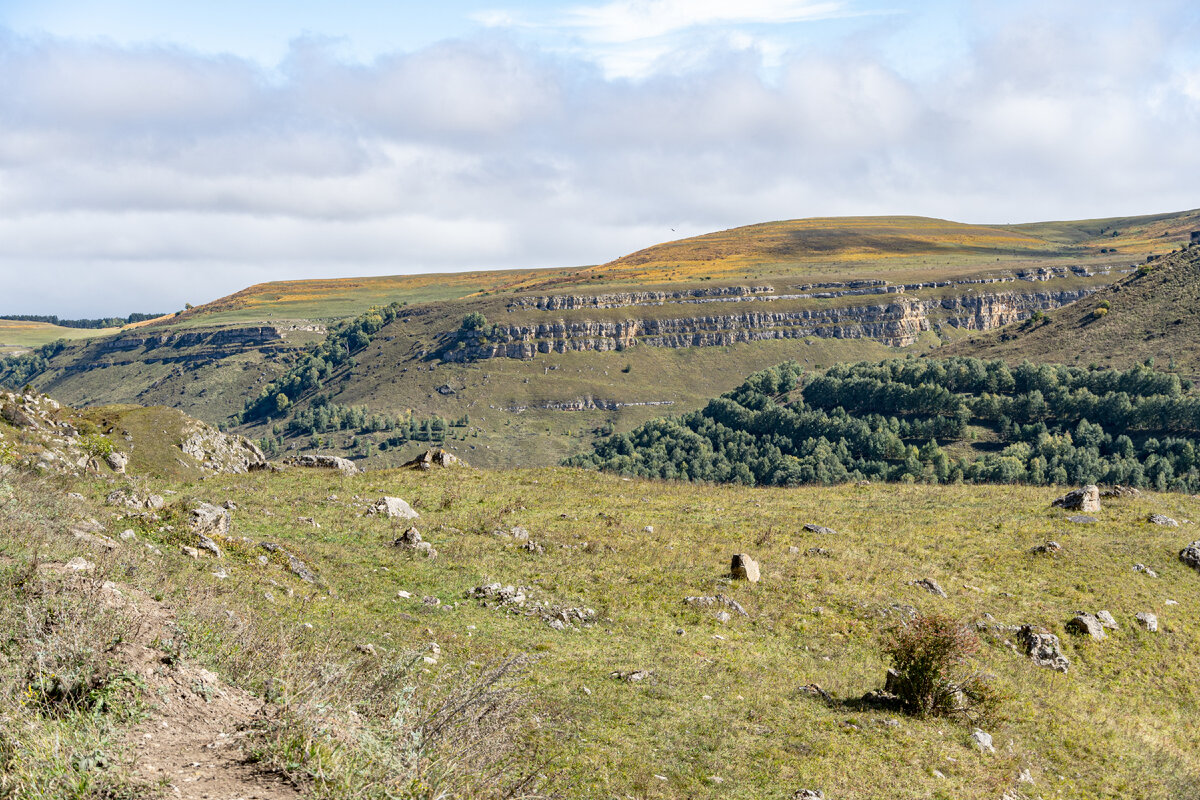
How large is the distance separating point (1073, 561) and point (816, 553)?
848 centimetres

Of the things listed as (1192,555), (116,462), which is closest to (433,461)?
(116,462)

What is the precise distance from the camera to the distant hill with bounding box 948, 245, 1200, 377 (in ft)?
364

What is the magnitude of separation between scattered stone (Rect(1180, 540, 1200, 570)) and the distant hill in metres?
98.1

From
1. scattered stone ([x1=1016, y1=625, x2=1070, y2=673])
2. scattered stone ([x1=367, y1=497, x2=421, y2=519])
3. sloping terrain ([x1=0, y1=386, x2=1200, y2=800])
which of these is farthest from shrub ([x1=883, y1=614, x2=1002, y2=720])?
scattered stone ([x1=367, y1=497, x2=421, y2=519])

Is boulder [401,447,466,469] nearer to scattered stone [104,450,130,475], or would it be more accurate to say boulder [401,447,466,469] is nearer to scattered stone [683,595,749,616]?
scattered stone [104,450,130,475]

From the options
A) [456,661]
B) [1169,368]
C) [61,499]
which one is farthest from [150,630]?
[1169,368]

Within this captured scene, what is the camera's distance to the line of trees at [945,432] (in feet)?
277

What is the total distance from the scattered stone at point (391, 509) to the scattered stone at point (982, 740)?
19938 millimetres

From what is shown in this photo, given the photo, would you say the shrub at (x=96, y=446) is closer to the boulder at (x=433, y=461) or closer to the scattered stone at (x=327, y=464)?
the scattered stone at (x=327, y=464)

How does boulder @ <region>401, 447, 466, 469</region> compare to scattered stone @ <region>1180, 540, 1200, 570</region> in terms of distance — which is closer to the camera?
→ scattered stone @ <region>1180, 540, 1200, 570</region>

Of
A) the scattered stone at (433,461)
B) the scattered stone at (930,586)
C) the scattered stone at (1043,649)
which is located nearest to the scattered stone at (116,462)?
the scattered stone at (433,461)

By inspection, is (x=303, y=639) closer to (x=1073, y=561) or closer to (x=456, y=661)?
(x=456, y=661)

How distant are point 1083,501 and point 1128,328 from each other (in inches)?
4488

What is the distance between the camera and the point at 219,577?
16.8 meters
